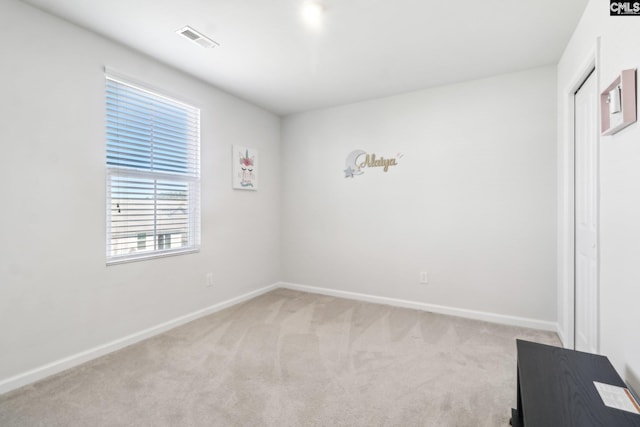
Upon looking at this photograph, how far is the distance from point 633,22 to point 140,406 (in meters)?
3.30

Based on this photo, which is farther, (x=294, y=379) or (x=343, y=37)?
(x=343, y=37)

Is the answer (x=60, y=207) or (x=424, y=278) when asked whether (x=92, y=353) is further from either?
(x=424, y=278)

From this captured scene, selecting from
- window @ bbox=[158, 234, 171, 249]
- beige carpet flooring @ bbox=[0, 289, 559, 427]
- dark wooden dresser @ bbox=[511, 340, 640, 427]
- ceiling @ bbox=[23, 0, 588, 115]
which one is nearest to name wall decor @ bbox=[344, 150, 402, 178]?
ceiling @ bbox=[23, 0, 588, 115]

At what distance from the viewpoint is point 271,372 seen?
2.24m

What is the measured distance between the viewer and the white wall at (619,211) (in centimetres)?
134

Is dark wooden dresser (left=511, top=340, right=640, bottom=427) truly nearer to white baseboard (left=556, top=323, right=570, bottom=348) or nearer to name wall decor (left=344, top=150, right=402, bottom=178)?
white baseboard (left=556, top=323, right=570, bottom=348)

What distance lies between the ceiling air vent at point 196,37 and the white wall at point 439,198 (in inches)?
78.1

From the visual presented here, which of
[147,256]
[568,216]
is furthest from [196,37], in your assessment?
[568,216]

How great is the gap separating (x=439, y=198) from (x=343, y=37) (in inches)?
79.5

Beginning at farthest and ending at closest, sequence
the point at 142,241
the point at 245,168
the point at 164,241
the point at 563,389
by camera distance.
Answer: the point at 245,168
the point at 164,241
the point at 142,241
the point at 563,389

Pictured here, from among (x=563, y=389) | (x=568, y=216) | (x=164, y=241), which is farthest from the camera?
(x=164, y=241)

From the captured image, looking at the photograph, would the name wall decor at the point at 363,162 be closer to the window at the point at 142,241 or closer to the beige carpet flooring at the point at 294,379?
the beige carpet flooring at the point at 294,379

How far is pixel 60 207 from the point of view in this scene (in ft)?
7.43

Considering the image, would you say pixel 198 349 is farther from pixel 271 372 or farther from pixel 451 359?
pixel 451 359
